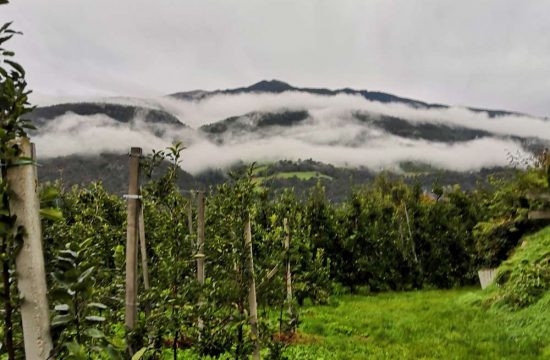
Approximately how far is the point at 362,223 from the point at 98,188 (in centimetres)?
1396

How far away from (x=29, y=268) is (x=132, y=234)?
2798 mm

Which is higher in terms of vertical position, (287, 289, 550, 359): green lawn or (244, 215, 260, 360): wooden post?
(244, 215, 260, 360): wooden post

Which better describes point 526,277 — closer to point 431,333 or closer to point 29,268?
point 431,333

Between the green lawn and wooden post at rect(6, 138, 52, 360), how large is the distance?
9.48 metres

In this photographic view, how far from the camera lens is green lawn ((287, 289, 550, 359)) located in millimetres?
10953

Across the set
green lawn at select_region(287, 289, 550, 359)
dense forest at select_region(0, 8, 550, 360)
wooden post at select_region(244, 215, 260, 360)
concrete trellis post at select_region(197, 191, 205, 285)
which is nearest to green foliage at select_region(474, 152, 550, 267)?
dense forest at select_region(0, 8, 550, 360)

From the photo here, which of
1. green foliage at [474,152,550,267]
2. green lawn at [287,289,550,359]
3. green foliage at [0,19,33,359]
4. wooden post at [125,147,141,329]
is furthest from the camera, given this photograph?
green foliage at [474,152,550,267]

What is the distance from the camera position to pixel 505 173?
917 inches

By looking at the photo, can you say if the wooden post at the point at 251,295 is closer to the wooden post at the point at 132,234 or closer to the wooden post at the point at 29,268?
the wooden post at the point at 132,234

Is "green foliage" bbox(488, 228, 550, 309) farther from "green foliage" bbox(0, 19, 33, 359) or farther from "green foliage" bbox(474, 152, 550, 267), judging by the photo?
"green foliage" bbox(0, 19, 33, 359)

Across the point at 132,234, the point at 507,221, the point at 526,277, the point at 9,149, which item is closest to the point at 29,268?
the point at 9,149

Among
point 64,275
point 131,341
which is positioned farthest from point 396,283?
Answer: point 64,275

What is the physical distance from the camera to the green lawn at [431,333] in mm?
10953

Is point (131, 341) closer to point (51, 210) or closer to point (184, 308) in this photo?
point (184, 308)
